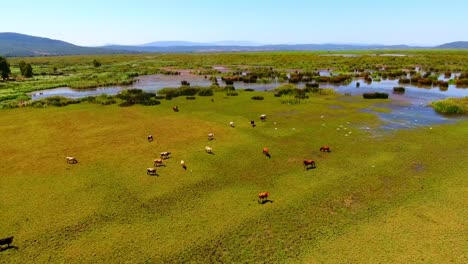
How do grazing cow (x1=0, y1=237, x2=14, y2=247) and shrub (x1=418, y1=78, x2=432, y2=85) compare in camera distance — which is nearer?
grazing cow (x1=0, y1=237, x2=14, y2=247)

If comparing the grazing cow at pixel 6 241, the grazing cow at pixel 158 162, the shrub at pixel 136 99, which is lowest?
the grazing cow at pixel 6 241

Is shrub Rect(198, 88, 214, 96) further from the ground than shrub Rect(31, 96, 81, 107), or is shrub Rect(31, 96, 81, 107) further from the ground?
shrub Rect(198, 88, 214, 96)

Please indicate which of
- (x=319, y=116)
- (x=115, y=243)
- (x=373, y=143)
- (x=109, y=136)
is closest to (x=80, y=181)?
(x=115, y=243)

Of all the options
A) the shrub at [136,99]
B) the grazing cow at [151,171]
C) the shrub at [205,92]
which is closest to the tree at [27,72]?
the shrub at [136,99]

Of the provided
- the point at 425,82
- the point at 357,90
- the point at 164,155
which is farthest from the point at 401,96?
the point at 164,155

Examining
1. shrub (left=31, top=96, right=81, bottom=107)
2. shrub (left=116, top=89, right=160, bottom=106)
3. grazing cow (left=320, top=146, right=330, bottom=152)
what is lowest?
grazing cow (left=320, top=146, right=330, bottom=152)

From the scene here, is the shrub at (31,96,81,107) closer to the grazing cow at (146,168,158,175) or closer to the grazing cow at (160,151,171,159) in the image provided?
the grazing cow at (160,151,171,159)

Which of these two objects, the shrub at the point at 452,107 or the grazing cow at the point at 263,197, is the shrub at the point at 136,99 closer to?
the grazing cow at the point at 263,197

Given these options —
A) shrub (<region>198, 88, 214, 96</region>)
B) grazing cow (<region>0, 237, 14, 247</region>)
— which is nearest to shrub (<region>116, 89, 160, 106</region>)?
shrub (<region>198, 88, 214, 96</region>)

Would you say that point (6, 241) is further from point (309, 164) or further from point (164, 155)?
point (309, 164)
